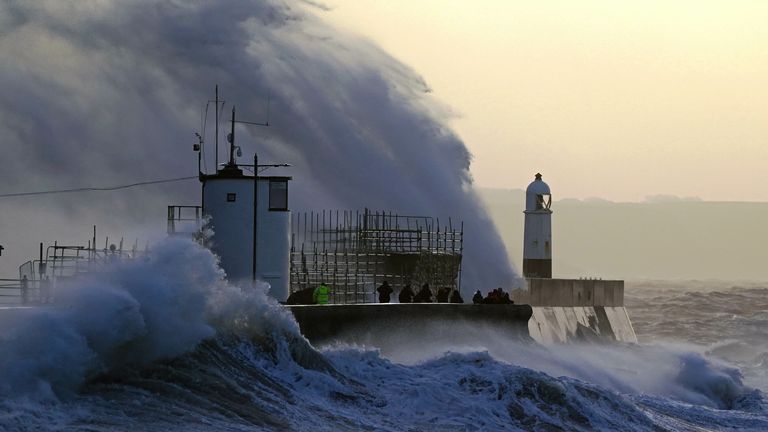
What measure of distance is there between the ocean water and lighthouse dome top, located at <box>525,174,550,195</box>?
1554 centimetres

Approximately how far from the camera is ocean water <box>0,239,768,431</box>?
16.7m

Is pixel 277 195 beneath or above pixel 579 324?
above

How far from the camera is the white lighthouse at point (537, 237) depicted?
40875 millimetres

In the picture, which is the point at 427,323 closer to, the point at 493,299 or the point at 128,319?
the point at 493,299

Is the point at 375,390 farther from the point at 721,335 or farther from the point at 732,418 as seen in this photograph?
the point at 721,335

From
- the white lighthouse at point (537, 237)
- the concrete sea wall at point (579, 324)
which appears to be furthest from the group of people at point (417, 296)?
the white lighthouse at point (537, 237)

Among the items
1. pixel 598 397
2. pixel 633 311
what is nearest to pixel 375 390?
pixel 598 397

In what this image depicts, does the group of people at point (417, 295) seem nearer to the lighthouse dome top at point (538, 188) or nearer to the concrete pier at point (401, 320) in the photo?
the concrete pier at point (401, 320)

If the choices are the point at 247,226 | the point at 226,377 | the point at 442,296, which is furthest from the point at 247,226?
the point at 226,377

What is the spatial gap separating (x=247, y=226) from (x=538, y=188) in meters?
16.1

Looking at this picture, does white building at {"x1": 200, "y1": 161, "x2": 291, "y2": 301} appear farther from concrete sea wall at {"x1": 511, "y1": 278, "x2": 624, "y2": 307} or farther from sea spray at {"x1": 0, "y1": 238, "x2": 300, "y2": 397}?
concrete sea wall at {"x1": 511, "y1": 278, "x2": 624, "y2": 307}

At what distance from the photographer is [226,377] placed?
750 inches

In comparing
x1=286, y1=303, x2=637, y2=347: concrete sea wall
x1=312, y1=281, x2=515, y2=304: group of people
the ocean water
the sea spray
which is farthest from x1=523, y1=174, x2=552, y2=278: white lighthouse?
the sea spray

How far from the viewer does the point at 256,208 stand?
27.3 meters
